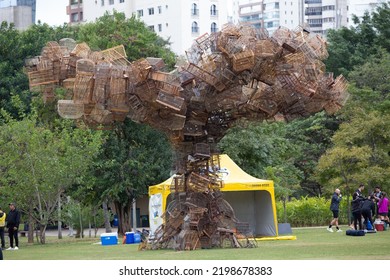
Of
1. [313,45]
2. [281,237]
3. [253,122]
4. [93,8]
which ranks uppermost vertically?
[93,8]

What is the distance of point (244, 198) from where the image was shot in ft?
129

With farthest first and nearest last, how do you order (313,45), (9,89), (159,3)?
(159,3) → (9,89) → (313,45)

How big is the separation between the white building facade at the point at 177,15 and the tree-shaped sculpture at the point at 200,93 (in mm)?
98929

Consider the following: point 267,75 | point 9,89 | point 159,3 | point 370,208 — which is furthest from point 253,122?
point 159,3

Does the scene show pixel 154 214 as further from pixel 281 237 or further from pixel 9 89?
pixel 9 89

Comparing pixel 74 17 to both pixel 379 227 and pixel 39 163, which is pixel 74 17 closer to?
pixel 39 163

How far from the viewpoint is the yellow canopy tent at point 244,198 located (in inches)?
1379

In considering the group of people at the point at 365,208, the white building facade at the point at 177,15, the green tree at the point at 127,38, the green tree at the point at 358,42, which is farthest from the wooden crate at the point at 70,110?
the white building facade at the point at 177,15

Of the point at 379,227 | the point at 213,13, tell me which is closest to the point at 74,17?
the point at 213,13

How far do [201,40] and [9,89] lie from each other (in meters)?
30.5

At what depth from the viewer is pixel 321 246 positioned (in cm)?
2770

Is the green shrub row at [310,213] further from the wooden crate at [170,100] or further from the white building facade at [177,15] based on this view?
the white building facade at [177,15]

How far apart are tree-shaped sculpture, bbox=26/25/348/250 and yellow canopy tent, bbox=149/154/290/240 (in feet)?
16.5

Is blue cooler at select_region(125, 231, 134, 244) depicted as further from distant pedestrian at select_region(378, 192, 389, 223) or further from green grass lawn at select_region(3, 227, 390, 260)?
distant pedestrian at select_region(378, 192, 389, 223)
